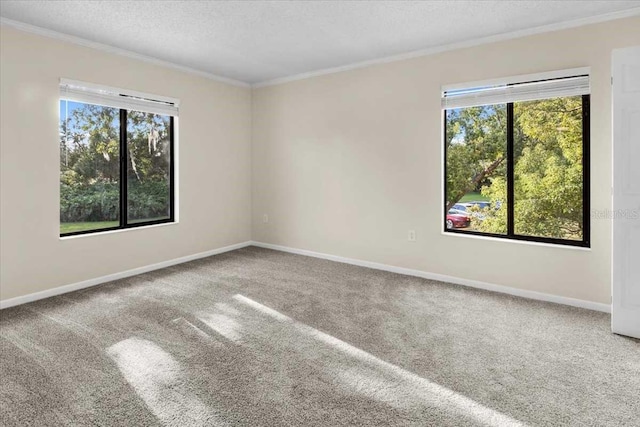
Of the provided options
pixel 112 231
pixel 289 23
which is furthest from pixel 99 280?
pixel 289 23

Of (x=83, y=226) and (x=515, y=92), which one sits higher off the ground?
(x=515, y=92)

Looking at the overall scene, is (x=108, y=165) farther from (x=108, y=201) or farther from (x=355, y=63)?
(x=355, y=63)

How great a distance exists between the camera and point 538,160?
3588 mm

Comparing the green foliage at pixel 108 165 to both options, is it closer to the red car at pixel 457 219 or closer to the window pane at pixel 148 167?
the window pane at pixel 148 167

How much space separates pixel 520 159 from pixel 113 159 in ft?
14.3

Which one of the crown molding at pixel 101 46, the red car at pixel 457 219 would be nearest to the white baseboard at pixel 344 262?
the red car at pixel 457 219

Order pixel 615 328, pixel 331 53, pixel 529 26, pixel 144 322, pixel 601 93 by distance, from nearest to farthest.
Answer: pixel 615 328 < pixel 144 322 < pixel 601 93 < pixel 529 26 < pixel 331 53

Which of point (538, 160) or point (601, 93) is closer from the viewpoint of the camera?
point (601, 93)

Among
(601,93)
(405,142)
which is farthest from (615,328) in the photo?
(405,142)

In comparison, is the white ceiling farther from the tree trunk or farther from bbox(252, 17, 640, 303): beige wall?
the tree trunk

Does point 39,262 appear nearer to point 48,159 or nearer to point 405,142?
point 48,159

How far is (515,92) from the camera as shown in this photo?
140 inches

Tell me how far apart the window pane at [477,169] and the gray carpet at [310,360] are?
2.55 feet

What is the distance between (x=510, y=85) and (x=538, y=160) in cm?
77
